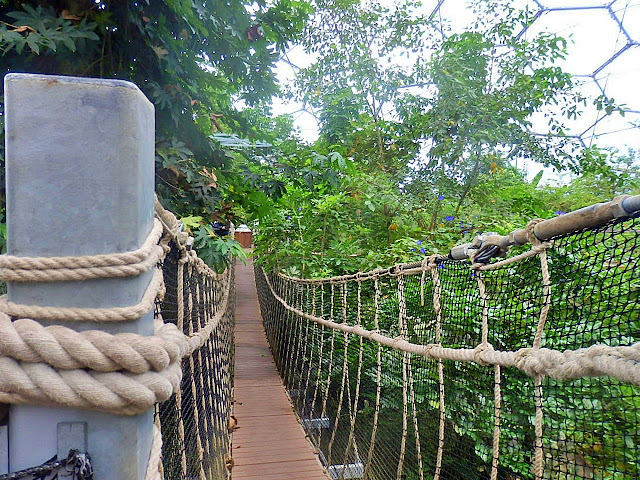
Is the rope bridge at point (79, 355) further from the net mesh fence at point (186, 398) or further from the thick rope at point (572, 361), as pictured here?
the thick rope at point (572, 361)

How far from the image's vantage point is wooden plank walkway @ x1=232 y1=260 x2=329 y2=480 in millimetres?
2352

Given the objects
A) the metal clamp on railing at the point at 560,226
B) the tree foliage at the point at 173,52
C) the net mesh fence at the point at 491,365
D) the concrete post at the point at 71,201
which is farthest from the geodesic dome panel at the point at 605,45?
the concrete post at the point at 71,201

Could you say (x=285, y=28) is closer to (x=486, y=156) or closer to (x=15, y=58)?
(x=15, y=58)

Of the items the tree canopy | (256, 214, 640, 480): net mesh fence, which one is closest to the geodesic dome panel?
the tree canopy

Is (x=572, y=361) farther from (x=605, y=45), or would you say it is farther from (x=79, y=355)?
(x=605, y=45)

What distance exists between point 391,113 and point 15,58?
3210 mm

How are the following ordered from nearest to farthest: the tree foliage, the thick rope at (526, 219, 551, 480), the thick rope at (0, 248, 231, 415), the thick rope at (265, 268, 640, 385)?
the thick rope at (0, 248, 231, 415) → the thick rope at (265, 268, 640, 385) → the thick rope at (526, 219, 551, 480) → the tree foliage

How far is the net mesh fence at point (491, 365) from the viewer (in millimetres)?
797

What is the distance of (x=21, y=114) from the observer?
0.36 meters

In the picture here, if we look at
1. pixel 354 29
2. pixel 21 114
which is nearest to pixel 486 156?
pixel 354 29

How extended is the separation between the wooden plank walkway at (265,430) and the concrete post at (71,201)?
214cm

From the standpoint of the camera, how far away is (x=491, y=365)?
0.97 m

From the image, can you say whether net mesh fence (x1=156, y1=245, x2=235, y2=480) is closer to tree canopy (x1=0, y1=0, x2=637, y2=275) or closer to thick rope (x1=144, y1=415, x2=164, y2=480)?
thick rope (x1=144, y1=415, x2=164, y2=480)

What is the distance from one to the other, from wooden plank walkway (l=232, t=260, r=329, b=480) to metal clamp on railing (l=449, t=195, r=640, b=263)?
1.71 m
